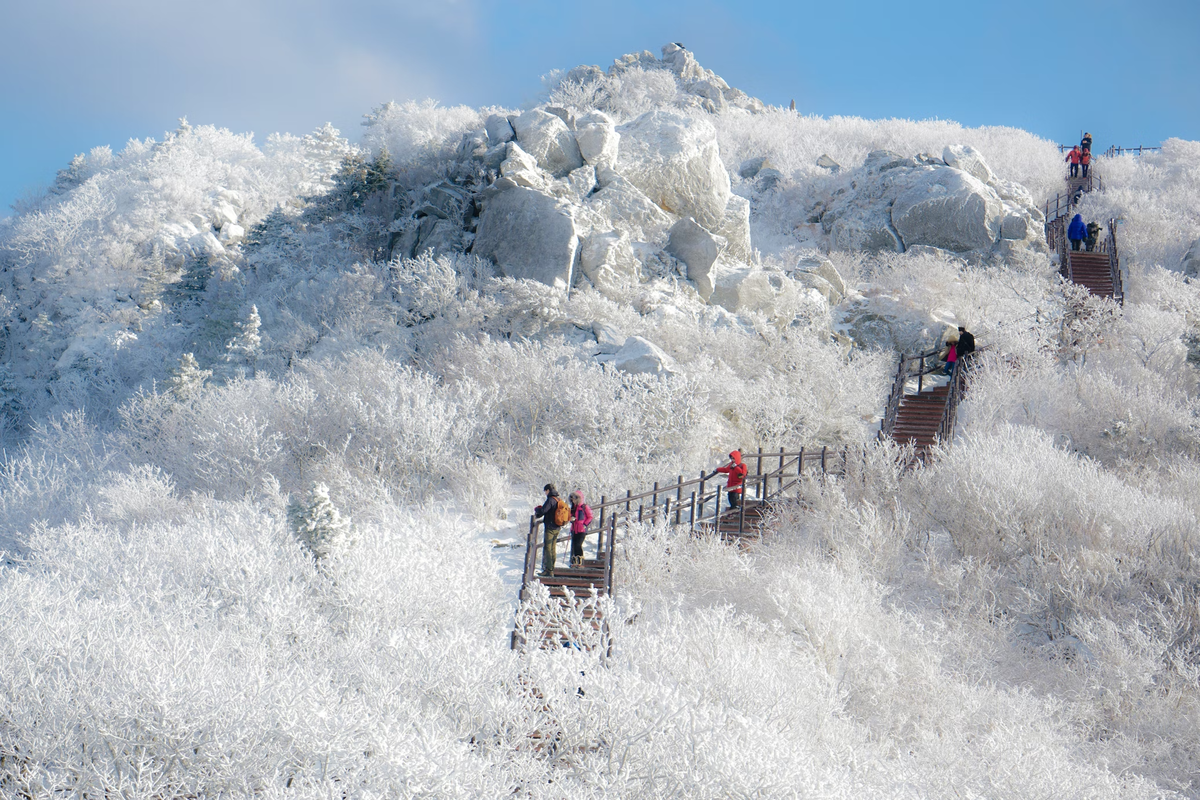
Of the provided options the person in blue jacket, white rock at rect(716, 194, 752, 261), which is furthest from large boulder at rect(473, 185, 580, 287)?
the person in blue jacket

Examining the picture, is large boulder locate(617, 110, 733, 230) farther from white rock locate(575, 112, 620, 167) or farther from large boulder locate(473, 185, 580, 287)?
large boulder locate(473, 185, 580, 287)

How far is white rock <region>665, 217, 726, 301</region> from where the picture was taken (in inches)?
883

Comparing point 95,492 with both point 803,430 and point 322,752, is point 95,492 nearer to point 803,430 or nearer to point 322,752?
A: point 322,752

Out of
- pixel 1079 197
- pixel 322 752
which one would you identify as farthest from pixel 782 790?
pixel 1079 197

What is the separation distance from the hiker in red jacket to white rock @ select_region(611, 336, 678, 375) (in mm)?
4674

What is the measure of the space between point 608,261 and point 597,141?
5486 mm

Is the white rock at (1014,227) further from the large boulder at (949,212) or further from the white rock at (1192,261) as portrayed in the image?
the white rock at (1192,261)

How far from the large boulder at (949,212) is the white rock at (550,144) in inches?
486

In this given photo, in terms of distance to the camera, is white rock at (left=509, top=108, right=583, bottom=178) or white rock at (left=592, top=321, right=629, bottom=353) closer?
white rock at (left=592, top=321, right=629, bottom=353)

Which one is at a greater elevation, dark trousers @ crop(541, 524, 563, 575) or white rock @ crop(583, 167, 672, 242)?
white rock @ crop(583, 167, 672, 242)

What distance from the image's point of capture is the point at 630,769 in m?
5.59

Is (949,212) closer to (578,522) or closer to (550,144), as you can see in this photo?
(550,144)

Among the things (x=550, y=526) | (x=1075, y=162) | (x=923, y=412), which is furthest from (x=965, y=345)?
(x=1075, y=162)

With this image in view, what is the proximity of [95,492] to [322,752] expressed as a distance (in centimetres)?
1119
